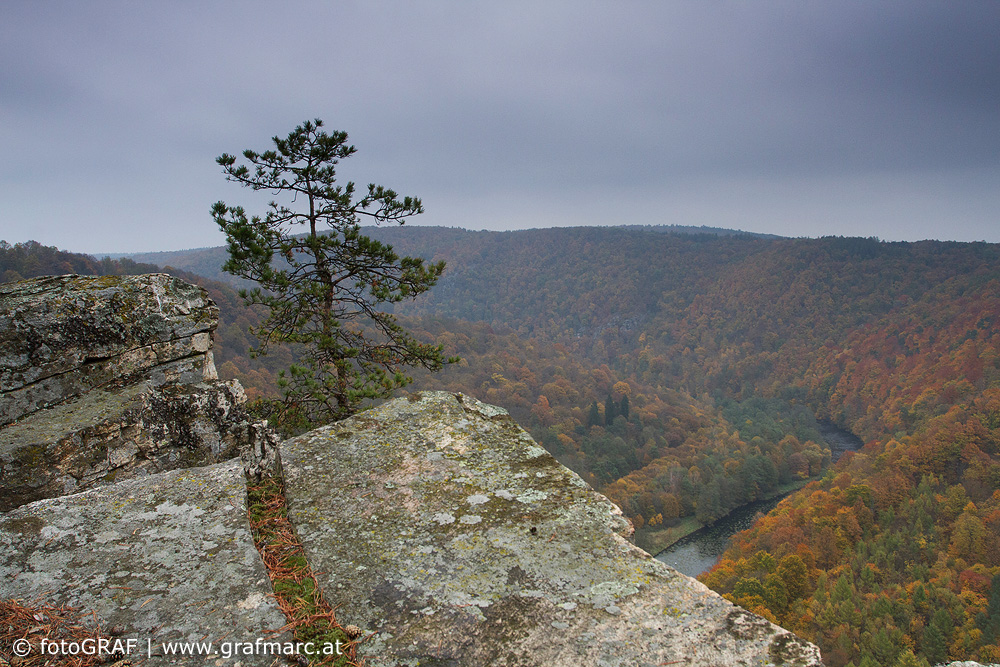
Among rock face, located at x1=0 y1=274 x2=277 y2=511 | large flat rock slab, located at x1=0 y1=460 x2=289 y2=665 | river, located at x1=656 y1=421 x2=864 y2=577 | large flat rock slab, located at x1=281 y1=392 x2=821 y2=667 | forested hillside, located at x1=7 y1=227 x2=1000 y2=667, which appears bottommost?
river, located at x1=656 y1=421 x2=864 y2=577

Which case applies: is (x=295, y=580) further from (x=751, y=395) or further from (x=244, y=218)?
(x=751, y=395)

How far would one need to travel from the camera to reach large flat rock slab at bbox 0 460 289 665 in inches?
112

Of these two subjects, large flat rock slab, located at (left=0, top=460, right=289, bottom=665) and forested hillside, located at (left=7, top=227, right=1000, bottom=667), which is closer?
large flat rock slab, located at (left=0, top=460, right=289, bottom=665)

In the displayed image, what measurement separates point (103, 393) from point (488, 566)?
4.07m

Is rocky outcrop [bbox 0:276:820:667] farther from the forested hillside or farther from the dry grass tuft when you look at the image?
the forested hillside

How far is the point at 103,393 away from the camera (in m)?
5.09

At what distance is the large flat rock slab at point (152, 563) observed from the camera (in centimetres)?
284

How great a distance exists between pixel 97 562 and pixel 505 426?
3.64 m

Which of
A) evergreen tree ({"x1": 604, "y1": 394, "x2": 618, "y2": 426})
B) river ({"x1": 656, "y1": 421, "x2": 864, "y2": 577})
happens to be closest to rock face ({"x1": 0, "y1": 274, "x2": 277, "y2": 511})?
river ({"x1": 656, "y1": 421, "x2": 864, "y2": 577})

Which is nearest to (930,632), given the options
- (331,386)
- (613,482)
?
(613,482)

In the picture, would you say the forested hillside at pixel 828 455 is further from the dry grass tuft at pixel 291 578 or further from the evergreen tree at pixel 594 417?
the dry grass tuft at pixel 291 578

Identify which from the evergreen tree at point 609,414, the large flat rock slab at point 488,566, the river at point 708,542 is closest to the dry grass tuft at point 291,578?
the large flat rock slab at point 488,566

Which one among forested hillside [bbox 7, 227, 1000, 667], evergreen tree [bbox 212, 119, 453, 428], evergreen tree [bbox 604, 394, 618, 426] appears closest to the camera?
evergreen tree [bbox 212, 119, 453, 428]

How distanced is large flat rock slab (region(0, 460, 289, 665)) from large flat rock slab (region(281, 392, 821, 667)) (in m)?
0.56
